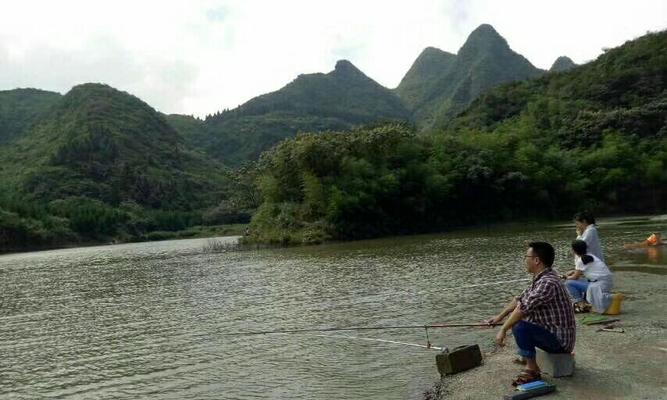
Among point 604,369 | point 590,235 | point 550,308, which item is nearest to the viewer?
point 550,308

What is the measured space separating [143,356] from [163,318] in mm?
4782

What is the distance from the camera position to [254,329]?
47.4ft

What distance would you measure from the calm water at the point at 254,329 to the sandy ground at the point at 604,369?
→ 826 mm

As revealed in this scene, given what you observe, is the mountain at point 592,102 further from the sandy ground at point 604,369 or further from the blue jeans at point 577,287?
the sandy ground at point 604,369

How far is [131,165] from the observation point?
160375 millimetres

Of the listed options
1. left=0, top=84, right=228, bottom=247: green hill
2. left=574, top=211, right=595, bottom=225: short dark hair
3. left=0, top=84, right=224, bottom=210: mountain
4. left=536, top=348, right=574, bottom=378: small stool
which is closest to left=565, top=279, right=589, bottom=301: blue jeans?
left=574, top=211, right=595, bottom=225: short dark hair

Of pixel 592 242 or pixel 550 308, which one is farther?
pixel 592 242

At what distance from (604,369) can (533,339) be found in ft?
4.81

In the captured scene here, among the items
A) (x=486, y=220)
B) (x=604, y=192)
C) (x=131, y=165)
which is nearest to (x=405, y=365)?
(x=486, y=220)

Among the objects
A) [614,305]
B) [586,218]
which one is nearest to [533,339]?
[614,305]

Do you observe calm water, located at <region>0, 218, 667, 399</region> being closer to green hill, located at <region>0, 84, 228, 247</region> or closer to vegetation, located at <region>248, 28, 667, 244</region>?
vegetation, located at <region>248, 28, 667, 244</region>

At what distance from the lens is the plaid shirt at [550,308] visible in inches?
283

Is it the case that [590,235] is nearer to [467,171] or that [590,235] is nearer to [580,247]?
[580,247]

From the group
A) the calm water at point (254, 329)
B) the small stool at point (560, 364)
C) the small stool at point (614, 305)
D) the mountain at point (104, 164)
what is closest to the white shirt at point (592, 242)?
the small stool at point (614, 305)
